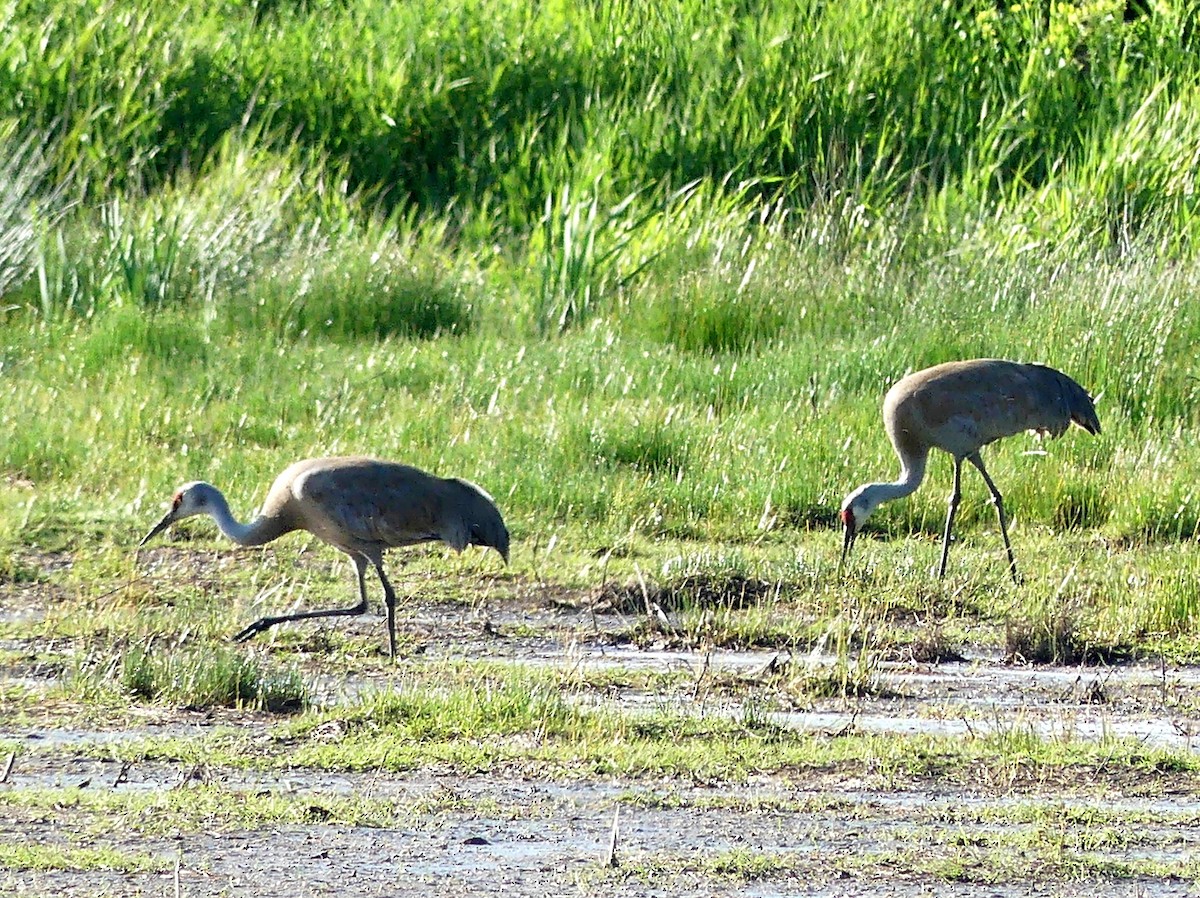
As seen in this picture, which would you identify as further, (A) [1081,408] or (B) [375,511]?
(A) [1081,408]

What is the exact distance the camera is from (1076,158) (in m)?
16.1

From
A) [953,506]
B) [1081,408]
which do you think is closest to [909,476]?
[953,506]

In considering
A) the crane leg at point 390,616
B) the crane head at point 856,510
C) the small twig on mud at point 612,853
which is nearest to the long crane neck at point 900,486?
the crane head at point 856,510

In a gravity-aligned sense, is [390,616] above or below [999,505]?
below

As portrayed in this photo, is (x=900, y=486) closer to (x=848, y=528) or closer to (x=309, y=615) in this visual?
(x=848, y=528)

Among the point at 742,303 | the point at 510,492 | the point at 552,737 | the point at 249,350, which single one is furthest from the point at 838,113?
the point at 552,737

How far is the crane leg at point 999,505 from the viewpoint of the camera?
8914 mm

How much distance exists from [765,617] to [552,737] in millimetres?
1950

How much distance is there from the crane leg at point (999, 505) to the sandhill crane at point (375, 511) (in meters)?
2.39

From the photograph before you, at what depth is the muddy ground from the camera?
4898 millimetres

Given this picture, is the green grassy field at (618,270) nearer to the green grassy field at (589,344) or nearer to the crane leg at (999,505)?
the green grassy field at (589,344)

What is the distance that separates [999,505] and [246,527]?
11.4ft

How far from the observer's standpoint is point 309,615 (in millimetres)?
7656

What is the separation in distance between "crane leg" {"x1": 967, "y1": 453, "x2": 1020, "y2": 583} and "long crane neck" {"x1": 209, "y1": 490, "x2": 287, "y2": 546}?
3143 mm
